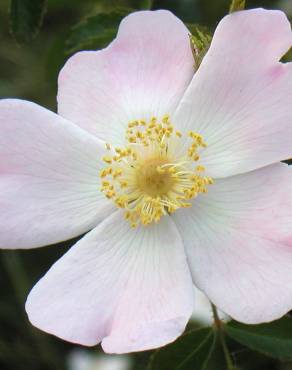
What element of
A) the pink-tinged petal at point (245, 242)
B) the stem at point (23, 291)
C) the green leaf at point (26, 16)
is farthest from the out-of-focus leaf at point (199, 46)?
the stem at point (23, 291)

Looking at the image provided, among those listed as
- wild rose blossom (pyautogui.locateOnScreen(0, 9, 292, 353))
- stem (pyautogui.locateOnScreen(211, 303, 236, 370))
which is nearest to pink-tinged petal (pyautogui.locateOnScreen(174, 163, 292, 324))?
wild rose blossom (pyautogui.locateOnScreen(0, 9, 292, 353))

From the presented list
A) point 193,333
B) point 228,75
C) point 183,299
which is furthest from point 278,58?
point 193,333

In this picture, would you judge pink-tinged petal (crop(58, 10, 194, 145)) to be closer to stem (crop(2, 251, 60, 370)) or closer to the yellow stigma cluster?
the yellow stigma cluster

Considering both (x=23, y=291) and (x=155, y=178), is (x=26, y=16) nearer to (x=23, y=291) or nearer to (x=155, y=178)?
(x=155, y=178)

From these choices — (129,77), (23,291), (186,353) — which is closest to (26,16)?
(129,77)

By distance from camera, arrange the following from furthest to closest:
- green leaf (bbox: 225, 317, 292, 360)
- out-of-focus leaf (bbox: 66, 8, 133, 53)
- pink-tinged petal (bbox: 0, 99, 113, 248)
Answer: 1. out-of-focus leaf (bbox: 66, 8, 133, 53)
2. green leaf (bbox: 225, 317, 292, 360)
3. pink-tinged petal (bbox: 0, 99, 113, 248)
